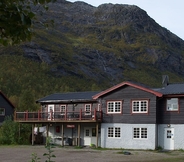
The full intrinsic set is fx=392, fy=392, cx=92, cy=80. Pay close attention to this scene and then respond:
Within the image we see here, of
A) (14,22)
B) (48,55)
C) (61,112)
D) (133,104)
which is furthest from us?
(48,55)

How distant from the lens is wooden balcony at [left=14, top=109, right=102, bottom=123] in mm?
37250

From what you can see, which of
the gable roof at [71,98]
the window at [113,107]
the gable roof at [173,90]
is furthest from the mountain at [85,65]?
the gable roof at [173,90]

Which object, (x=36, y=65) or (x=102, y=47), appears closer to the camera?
(x=36, y=65)

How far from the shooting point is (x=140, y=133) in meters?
35.3

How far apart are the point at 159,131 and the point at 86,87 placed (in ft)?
276

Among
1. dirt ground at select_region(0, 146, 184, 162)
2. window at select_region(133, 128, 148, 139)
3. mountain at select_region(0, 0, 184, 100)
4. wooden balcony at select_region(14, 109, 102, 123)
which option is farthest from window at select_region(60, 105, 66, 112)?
mountain at select_region(0, 0, 184, 100)

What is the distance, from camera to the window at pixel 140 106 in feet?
115

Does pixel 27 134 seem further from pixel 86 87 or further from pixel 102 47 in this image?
pixel 102 47

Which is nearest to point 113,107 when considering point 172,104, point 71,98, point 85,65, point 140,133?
point 140,133

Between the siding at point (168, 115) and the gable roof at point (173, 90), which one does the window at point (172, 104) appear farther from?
the gable roof at point (173, 90)

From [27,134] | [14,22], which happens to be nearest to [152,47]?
[27,134]

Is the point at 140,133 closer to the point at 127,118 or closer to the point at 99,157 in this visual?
the point at 127,118

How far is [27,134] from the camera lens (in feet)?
146

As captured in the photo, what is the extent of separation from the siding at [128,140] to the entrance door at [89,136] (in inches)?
118
